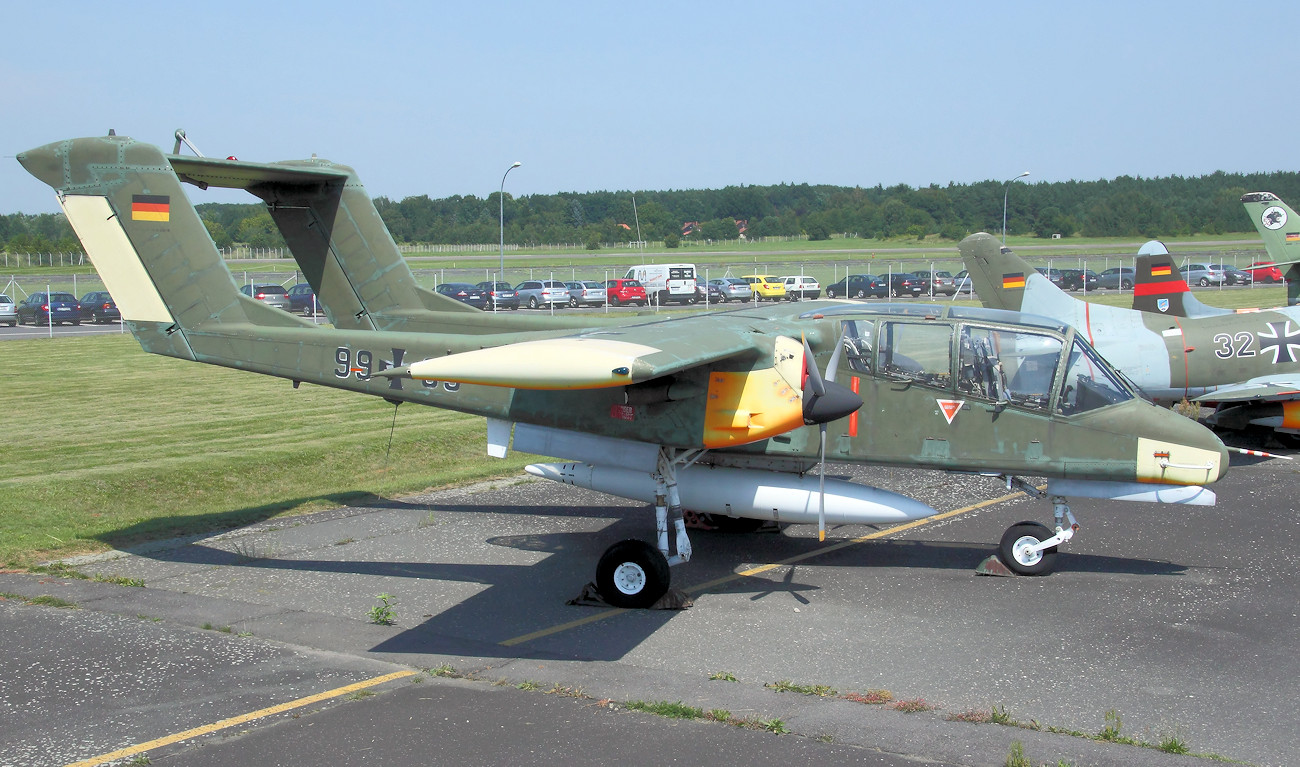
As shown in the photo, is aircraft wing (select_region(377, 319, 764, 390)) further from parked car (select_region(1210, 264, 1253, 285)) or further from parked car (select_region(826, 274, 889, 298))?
parked car (select_region(1210, 264, 1253, 285))

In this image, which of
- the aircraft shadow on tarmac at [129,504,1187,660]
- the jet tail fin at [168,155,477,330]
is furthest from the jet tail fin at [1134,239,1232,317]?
the jet tail fin at [168,155,477,330]

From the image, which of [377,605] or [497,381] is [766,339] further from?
[377,605]

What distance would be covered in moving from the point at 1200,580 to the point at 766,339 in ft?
17.0

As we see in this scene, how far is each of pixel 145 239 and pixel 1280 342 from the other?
18422 mm

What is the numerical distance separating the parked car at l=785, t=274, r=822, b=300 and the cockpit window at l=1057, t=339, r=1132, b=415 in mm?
51548

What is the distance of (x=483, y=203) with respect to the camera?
420 feet

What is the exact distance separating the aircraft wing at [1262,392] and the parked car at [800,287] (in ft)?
145

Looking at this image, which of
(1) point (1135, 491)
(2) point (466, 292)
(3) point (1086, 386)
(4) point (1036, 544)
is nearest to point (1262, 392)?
(1) point (1135, 491)

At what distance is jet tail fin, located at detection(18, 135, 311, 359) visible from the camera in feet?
37.8

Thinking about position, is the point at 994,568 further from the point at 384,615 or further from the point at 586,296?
the point at 586,296

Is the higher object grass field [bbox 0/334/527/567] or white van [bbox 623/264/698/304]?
white van [bbox 623/264/698/304]

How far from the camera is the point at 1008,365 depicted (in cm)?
1013

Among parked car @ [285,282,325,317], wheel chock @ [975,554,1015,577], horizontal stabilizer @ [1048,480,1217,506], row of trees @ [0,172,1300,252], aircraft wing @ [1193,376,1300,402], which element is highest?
row of trees @ [0,172,1300,252]

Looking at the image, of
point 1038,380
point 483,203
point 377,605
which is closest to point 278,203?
point 377,605
